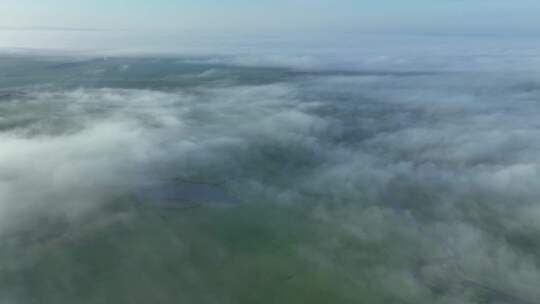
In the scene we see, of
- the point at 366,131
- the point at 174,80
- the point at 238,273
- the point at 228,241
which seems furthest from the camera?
the point at 174,80

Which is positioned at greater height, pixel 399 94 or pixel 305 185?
pixel 399 94

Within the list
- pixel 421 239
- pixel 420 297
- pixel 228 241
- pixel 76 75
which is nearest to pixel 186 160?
pixel 228 241

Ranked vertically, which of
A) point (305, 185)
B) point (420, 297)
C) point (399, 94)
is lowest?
point (420, 297)

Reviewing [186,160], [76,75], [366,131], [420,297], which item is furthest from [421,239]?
[76,75]

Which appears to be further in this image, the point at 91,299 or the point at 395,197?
the point at 395,197

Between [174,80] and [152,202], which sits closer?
[152,202]

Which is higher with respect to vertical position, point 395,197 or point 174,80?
point 174,80

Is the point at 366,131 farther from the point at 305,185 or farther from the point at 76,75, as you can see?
the point at 76,75

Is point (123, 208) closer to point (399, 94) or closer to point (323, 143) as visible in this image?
point (323, 143)

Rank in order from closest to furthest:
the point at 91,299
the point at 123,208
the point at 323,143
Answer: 1. the point at 91,299
2. the point at 123,208
3. the point at 323,143
